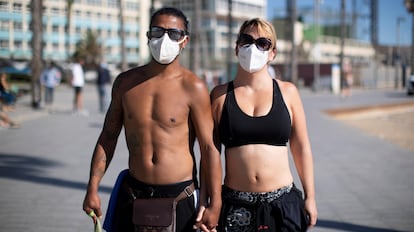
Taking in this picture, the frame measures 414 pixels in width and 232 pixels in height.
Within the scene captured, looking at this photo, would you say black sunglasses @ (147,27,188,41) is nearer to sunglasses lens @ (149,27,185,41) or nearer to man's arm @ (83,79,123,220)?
sunglasses lens @ (149,27,185,41)

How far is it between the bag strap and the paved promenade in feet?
8.48

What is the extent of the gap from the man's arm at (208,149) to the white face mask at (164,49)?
0.69 feet

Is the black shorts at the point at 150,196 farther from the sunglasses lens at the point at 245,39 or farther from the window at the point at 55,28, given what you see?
the window at the point at 55,28

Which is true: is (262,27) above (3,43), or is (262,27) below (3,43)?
below

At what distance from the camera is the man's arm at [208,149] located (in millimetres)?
2775

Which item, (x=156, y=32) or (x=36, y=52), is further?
(x=36, y=52)

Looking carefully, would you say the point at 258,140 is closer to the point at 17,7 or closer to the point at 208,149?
the point at 208,149

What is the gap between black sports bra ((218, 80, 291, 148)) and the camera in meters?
2.84

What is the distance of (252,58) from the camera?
9.48 ft

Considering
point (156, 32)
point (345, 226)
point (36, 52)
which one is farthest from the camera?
point (36, 52)

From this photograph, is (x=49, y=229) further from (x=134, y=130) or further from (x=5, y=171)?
(x=5, y=171)

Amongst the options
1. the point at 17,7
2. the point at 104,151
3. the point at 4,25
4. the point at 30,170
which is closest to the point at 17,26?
the point at 4,25

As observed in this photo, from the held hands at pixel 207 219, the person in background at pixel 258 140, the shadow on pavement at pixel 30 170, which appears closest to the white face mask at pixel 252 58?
the person in background at pixel 258 140

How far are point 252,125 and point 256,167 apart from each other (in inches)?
9.6
